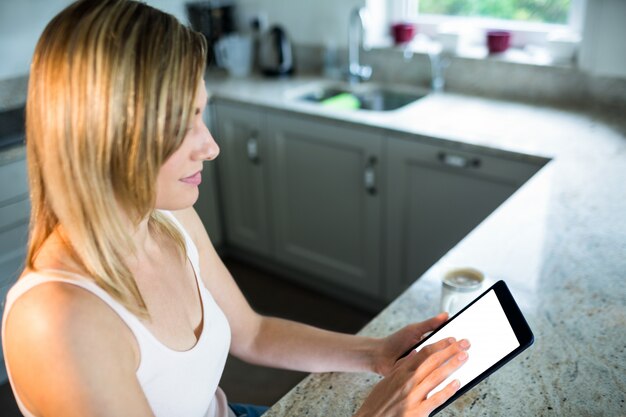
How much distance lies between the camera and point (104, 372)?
31.1 inches

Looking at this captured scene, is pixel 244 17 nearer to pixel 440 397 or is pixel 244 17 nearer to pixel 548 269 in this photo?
pixel 548 269

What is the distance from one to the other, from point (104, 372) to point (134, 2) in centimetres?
46

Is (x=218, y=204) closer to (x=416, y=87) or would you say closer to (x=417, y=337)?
(x=416, y=87)

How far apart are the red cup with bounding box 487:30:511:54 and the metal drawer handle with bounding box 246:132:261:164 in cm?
102

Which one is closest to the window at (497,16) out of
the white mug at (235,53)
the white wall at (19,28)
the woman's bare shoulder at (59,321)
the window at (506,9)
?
the window at (506,9)

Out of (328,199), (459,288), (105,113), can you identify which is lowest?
(328,199)

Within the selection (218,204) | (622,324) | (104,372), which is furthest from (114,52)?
(218,204)

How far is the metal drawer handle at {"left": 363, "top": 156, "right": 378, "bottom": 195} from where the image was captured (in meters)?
2.35

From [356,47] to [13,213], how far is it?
62.4 inches

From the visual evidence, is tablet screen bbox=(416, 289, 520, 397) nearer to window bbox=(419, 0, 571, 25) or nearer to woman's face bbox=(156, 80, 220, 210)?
woman's face bbox=(156, 80, 220, 210)

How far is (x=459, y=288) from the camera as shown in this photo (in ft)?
3.70

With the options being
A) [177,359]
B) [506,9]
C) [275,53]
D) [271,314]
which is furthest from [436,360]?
[275,53]

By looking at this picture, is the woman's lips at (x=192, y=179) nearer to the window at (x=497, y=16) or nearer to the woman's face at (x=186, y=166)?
the woman's face at (x=186, y=166)

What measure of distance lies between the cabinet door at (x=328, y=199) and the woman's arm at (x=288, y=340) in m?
1.22
